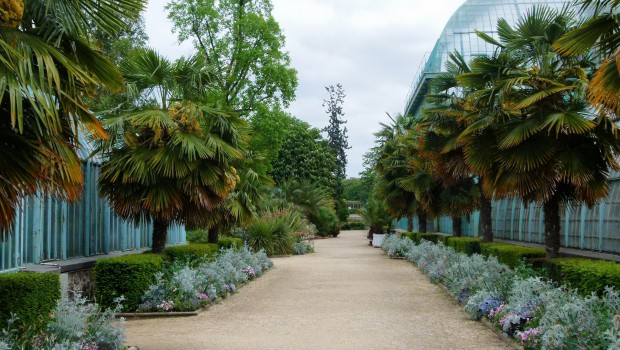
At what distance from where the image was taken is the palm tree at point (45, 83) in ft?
14.9

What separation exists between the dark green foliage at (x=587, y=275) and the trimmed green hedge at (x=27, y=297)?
21.6ft

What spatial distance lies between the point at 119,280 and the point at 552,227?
25.9 feet

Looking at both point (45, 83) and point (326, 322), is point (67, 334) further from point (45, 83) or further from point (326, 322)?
point (326, 322)

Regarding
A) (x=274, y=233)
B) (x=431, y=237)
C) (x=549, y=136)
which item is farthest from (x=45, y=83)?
(x=274, y=233)

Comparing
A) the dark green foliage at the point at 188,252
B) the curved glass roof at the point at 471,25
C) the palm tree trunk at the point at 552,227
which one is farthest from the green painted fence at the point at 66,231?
the curved glass roof at the point at 471,25

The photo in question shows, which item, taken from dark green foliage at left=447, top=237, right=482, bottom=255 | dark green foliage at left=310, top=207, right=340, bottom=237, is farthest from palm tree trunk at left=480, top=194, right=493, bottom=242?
dark green foliage at left=310, top=207, right=340, bottom=237

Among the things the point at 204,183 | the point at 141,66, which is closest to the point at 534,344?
the point at 204,183

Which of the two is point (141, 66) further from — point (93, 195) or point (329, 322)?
point (329, 322)

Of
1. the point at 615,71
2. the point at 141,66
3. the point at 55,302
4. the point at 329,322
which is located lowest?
the point at 329,322

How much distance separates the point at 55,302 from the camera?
689cm

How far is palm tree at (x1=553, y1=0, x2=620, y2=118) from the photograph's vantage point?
5766 millimetres

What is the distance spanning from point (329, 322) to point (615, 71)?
586 centimetres

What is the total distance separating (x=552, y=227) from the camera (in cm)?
1102

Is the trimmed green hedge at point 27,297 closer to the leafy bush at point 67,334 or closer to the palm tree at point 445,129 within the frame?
the leafy bush at point 67,334
